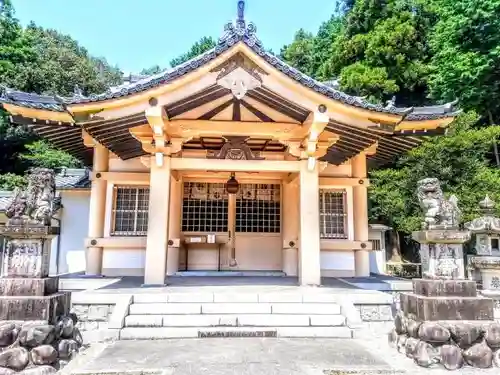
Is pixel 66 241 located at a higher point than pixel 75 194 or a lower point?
lower

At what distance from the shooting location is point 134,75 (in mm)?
12125

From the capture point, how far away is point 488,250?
7.29m

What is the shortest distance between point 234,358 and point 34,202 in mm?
3229

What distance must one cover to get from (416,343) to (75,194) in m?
10.3

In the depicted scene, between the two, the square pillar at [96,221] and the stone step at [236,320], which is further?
the square pillar at [96,221]

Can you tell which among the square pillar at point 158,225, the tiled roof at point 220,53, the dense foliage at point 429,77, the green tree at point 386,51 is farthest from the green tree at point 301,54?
the square pillar at point 158,225

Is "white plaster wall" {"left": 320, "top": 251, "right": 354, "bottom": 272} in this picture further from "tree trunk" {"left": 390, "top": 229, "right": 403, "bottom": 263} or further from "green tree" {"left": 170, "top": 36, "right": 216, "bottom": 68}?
"green tree" {"left": 170, "top": 36, "right": 216, "bottom": 68}

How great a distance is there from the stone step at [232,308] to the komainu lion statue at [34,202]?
2060 mm

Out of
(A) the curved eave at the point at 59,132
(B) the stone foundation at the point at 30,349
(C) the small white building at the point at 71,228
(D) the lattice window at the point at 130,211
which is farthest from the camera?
(C) the small white building at the point at 71,228

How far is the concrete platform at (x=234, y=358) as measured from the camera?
4039mm

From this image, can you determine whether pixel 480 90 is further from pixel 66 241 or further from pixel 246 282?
pixel 66 241

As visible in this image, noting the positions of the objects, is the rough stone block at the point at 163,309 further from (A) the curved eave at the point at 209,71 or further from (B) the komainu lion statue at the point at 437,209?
(B) the komainu lion statue at the point at 437,209

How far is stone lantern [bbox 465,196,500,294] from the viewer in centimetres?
715

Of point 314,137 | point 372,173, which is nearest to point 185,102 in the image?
point 314,137
